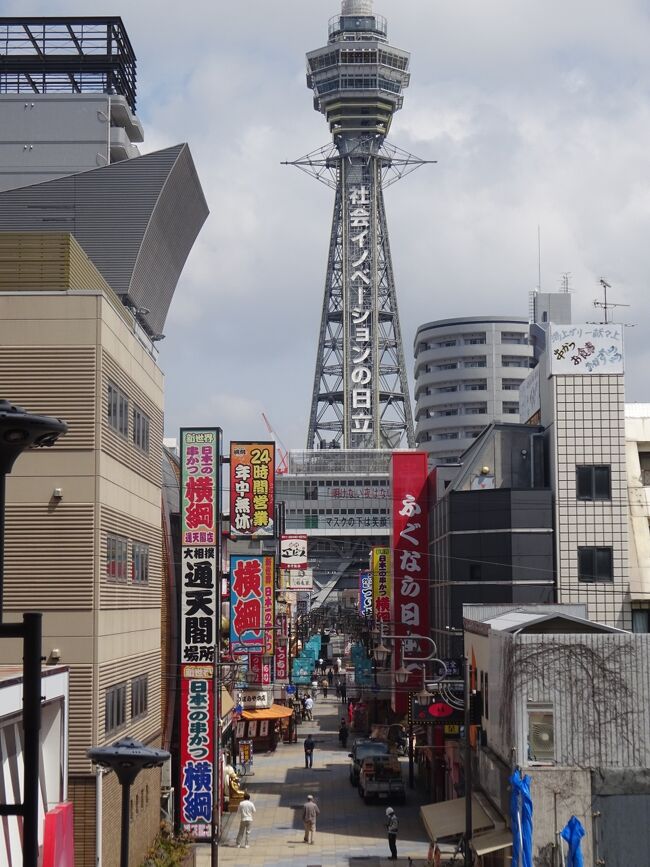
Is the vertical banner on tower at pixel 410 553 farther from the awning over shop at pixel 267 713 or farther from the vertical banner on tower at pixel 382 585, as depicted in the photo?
the vertical banner on tower at pixel 382 585

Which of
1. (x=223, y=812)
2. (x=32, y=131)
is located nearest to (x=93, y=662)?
(x=223, y=812)

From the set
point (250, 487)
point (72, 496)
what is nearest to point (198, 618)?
point (250, 487)

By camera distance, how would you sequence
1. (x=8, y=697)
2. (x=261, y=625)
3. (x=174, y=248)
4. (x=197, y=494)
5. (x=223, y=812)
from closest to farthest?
(x=8, y=697), (x=197, y=494), (x=223, y=812), (x=261, y=625), (x=174, y=248)

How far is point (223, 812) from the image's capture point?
49.9 m

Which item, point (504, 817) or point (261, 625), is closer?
point (504, 817)

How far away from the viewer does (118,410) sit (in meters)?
33.4

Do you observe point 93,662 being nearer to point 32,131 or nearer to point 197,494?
point 197,494

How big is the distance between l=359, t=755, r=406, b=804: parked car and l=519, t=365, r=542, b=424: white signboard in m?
17.2

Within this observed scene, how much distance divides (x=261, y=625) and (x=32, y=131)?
265 ft

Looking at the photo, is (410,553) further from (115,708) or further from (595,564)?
(115,708)

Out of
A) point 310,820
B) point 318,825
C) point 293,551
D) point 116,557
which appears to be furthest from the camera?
point 293,551

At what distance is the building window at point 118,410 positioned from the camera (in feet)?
106

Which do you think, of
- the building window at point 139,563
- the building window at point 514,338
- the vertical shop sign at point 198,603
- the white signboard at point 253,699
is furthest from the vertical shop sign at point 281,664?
the building window at point 514,338

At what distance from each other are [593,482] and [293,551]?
1243 inches
